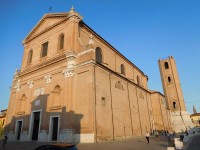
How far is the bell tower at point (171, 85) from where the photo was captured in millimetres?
35531

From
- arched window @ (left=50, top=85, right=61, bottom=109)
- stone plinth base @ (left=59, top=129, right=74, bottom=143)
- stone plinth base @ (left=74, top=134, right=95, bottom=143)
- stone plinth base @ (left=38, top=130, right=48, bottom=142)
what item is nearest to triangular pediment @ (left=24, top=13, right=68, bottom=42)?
arched window @ (left=50, top=85, right=61, bottom=109)

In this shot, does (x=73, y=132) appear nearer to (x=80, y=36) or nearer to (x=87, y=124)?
(x=87, y=124)

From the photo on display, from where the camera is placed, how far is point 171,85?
124ft

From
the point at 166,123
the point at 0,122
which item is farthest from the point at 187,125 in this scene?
the point at 0,122

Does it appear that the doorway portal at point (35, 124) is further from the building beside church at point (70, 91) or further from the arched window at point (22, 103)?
the arched window at point (22, 103)

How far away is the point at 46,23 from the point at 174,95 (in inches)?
1168

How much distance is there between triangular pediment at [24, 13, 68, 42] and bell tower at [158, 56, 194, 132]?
28.5 meters

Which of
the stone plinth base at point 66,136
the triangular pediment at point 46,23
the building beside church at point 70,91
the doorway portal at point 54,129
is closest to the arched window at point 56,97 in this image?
the building beside church at point 70,91

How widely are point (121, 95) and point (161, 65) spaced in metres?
25.5

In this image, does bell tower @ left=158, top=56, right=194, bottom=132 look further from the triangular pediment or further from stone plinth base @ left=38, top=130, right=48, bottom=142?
the triangular pediment

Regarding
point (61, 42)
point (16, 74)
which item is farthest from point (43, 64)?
point (16, 74)

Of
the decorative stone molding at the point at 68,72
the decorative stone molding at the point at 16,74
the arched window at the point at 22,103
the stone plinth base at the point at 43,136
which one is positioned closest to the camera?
the stone plinth base at the point at 43,136

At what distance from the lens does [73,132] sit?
1350 centimetres

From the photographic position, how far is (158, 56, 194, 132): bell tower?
3272 centimetres
